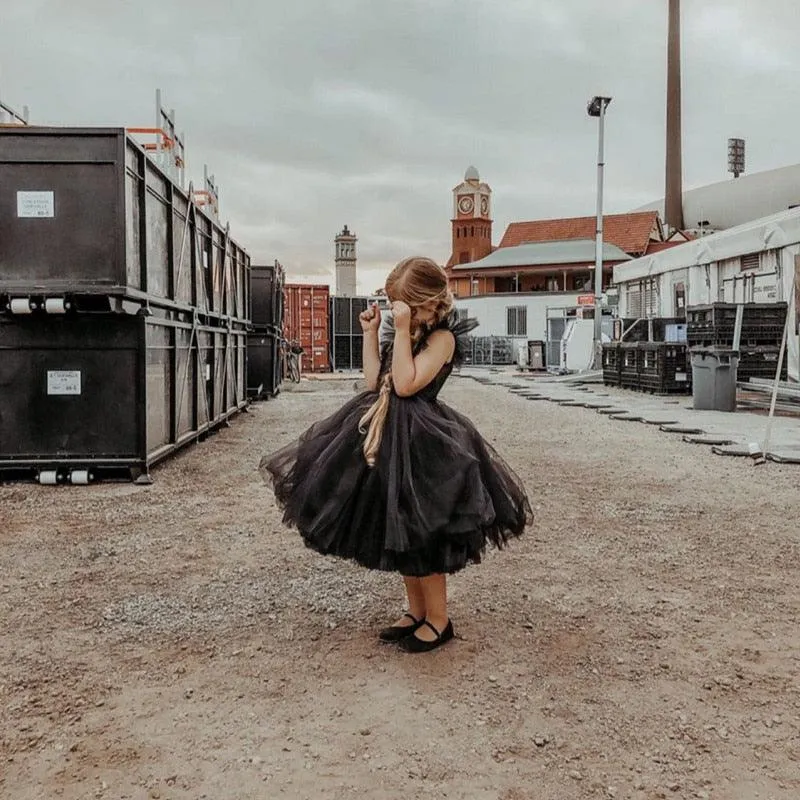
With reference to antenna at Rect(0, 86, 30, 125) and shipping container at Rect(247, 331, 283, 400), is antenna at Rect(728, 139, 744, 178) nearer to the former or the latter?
shipping container at Rect(247, 331, 283, 400)

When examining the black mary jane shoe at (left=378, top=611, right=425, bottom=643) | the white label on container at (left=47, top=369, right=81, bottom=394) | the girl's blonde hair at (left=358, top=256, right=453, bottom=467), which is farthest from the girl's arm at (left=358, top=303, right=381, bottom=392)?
the white label on container at (left=47, top=369, right=81, bottom=394)

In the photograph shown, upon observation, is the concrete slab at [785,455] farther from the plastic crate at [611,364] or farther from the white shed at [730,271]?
the plastic crate at [611,364]

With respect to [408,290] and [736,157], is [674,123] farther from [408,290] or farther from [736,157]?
[408,290]

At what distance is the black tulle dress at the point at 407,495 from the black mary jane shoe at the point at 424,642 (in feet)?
1.11

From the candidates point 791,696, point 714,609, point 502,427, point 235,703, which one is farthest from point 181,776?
point 502,427

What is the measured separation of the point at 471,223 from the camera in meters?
68.3

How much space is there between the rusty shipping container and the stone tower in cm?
2874

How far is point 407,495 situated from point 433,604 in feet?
1.73

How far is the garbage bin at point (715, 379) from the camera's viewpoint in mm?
13297

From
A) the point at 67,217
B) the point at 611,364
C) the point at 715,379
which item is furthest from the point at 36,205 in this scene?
the point at 611,364

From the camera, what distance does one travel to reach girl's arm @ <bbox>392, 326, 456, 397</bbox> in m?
2.97

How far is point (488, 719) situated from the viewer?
2551 mm

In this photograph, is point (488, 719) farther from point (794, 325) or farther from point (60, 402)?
point (794, 325)

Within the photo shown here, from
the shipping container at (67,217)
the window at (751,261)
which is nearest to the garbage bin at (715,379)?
the window at (751,261)
